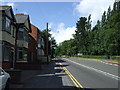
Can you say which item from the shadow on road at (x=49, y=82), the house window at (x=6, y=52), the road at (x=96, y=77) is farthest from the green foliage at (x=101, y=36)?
the shadow on road at (x=49, y=82)

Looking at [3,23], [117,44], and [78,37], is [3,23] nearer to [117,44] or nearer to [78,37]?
[117,44]

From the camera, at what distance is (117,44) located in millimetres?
72438

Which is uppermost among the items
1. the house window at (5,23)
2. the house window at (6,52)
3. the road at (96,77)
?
the house window at (5,23)

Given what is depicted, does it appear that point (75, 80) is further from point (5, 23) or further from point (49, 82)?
point (5, 23)


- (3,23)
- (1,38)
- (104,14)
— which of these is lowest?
(1,38)

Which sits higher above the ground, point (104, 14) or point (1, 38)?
point (104, 14)

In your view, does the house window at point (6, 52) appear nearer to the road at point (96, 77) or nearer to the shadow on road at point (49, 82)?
the shadow on road at point (49, 82)

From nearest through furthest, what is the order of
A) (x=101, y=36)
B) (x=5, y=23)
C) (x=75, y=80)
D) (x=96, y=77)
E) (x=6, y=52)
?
(x=75, y=80) → (x=96, y=77) → (x=5, y=23) → (x=6, y=52) → (x=101, y=36)

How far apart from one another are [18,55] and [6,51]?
26.9ft

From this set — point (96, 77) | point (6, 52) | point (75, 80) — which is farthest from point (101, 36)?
point (75, 80)

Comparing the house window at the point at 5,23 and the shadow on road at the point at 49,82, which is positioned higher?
the house window at the point at 5,23

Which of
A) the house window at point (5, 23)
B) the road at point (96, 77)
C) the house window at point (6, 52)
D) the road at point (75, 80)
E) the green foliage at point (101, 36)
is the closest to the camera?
the road at point (75, 80)

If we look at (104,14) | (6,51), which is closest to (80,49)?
(104,14)

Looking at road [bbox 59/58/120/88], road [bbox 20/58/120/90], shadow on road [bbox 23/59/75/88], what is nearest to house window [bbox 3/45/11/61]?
road [bbox 20/58/120/90]
